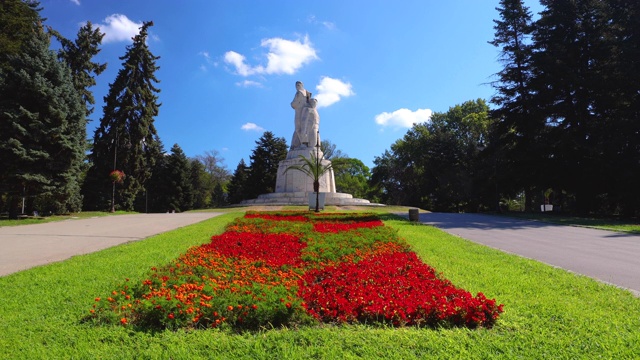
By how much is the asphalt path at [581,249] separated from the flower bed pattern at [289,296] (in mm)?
2654

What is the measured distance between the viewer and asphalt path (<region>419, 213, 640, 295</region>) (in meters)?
6.16

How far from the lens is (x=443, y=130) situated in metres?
44.5

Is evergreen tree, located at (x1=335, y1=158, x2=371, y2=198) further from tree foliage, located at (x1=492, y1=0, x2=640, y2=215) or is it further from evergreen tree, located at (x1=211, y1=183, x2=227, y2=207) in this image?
tree foliage, located at (x1=492, y1=0, x2=640, y2=215)

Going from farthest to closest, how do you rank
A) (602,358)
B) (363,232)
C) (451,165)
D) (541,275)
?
(451,165) → (363,232) → (541,275) → (602,358)

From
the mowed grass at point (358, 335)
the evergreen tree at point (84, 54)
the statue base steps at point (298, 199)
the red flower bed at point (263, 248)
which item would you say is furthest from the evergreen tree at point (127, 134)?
the mowed grass at point (358, 335)

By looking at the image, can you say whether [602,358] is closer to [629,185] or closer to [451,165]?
[629,185]

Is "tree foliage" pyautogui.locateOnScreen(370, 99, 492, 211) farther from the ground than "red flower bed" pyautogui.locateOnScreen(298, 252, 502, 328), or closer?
farther from the ground

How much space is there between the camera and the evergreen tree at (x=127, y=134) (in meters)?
31.3

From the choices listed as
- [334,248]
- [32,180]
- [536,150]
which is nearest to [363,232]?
[334,248]

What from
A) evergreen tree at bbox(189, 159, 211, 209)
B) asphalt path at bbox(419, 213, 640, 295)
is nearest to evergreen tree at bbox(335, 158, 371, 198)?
evergreen tree at bbox(189, 159, 211, 209)

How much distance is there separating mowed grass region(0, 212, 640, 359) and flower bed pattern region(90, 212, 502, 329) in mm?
205

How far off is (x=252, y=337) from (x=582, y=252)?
25.0ft

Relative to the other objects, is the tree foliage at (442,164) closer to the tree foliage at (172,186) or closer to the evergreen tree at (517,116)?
the evergreen tree at (517,116)

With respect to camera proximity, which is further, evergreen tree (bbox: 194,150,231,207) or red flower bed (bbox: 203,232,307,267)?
evergreen tree (bbox: 194,150,231,207)
